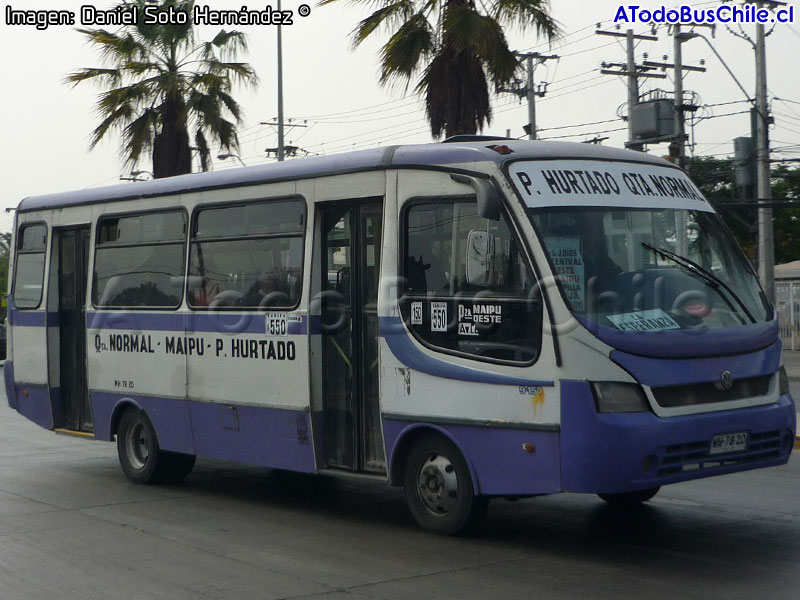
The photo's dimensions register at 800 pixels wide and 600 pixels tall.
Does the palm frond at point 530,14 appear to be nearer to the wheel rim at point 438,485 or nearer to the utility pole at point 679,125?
the utility pole at point 679,125

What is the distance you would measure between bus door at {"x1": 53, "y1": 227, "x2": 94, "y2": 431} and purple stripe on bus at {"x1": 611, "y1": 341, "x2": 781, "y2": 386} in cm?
695

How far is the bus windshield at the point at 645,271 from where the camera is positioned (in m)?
7.44

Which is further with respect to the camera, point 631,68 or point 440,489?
point 631,68

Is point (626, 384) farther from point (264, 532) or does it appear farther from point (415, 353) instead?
point (264, 532)

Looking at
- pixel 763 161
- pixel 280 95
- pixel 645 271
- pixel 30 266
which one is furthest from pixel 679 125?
pixel 645 271

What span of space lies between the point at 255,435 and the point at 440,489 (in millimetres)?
2207

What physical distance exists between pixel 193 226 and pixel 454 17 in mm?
10261

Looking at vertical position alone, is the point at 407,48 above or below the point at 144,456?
above

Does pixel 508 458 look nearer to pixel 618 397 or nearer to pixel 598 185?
pixel 618 397

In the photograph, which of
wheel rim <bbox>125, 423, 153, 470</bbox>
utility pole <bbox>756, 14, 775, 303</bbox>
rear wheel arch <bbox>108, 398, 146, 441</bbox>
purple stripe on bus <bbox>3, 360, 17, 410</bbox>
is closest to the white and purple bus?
wheel rim <bbox>125, 423, 153, 470</bbox>

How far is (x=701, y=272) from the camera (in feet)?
26.3

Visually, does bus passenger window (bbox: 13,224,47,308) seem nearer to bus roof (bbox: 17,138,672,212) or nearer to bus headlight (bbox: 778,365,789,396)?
bus roof (bbox: 17,138,672,212)

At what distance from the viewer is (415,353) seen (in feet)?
26.9

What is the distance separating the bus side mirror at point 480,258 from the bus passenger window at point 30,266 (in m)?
6.50
